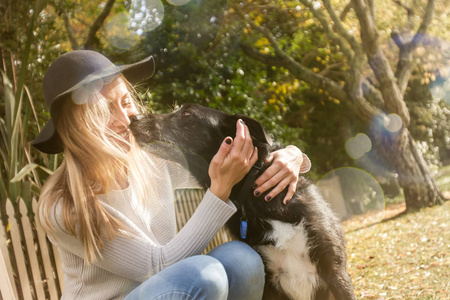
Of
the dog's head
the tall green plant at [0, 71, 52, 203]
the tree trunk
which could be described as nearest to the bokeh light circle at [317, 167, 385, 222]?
the tree trunk

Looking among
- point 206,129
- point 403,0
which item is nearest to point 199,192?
point 206,129

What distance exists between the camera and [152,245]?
1817 mm

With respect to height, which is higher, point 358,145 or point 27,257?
point 27,257

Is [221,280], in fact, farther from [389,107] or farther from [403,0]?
[403,0]

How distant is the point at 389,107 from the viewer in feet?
24.8

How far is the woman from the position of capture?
68.1 inches

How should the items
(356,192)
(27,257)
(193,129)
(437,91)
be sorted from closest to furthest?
(193,129) < (27,257) < (356,192) < (437,91)

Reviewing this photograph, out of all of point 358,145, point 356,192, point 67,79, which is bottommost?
point 356,192

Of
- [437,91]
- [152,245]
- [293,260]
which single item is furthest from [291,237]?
[437,91]

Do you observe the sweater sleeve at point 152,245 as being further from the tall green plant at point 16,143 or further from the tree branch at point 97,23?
the tree branch at point 97,23

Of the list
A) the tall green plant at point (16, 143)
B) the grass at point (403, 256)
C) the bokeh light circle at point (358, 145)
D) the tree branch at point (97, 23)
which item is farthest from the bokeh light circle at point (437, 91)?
the tall green plant at point (16, 143)

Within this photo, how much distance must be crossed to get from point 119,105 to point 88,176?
1.21 feet

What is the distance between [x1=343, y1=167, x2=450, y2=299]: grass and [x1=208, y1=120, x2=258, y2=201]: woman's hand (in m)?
1.83

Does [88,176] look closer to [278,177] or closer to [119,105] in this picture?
[119,105]
